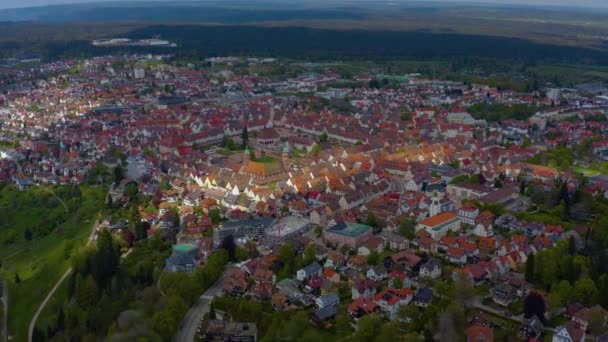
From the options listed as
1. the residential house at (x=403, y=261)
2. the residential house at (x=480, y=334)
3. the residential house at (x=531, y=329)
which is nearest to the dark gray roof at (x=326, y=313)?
the residential house at (x=403, y=261)

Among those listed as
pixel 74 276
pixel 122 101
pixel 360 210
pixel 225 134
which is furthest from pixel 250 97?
pixel 74 276

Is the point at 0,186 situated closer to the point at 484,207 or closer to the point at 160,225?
the point at 160,225

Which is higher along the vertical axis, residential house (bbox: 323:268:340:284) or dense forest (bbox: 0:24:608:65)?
residential house (bbox: 323:268:340:284)

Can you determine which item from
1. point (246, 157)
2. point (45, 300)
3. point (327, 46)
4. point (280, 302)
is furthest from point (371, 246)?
point (327, 46)

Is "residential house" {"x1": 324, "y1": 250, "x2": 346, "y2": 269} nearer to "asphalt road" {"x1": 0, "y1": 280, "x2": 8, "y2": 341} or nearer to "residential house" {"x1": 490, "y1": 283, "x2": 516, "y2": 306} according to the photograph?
"residential house" {"x1": 490, "y1": 283, "x2": 516, "y2": 306}

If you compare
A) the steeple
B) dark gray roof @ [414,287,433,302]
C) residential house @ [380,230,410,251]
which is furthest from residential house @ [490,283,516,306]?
the steeple

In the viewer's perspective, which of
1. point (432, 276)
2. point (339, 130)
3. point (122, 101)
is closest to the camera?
point (432, 276)
